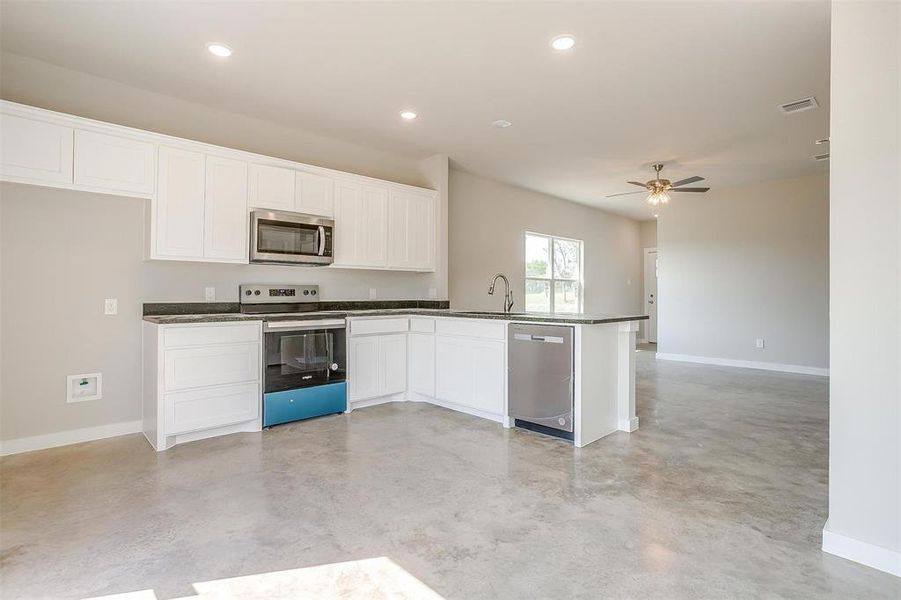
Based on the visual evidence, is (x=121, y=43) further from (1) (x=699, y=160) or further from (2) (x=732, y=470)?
(1) (x=699, y=160)

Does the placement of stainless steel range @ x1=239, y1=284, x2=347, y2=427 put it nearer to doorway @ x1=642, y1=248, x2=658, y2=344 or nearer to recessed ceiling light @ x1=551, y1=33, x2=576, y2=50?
recessed ceiling light @ x1=551, y1=33, x2=576, y2=50

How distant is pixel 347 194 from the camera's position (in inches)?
178

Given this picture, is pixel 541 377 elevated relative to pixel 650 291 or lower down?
lower down

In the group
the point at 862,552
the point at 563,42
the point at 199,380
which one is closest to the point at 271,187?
the point at 199,380


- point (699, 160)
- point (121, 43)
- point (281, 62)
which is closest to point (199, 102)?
point (121, 43)

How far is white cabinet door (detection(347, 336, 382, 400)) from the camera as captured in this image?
13.7 feet

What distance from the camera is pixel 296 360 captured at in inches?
150

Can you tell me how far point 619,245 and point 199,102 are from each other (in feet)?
26.4

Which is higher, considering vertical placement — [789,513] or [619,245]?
[619,245]

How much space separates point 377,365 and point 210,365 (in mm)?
1454

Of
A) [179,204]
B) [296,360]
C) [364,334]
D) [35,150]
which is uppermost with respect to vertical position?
[35,150]

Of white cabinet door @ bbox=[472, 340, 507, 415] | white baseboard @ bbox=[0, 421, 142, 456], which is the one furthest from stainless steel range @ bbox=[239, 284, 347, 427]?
white cabinet door @ bbox=[472, 340, 507, 415]

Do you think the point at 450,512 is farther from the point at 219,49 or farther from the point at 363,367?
the point at 219,49

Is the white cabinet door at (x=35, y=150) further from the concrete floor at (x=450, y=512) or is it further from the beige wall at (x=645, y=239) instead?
the beige wall at (x=645, y=239)
